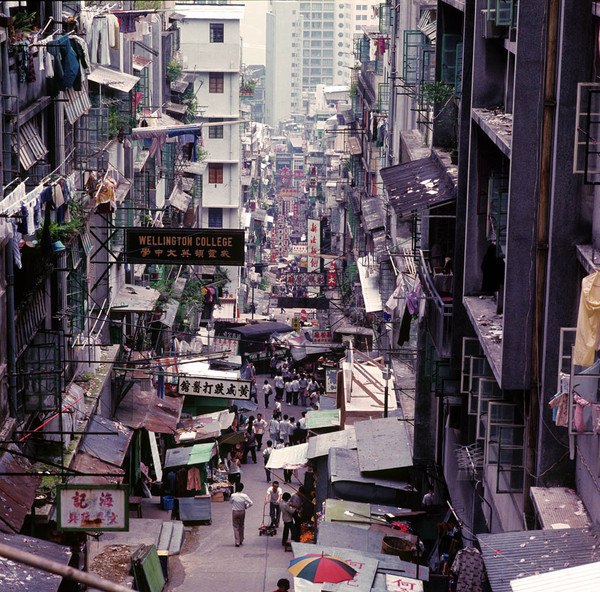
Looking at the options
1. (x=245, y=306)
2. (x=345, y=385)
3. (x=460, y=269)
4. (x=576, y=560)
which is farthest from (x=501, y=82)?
(x=245, y=306)

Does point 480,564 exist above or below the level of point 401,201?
below

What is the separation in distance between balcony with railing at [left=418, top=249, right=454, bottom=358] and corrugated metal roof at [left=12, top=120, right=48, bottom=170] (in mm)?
6994

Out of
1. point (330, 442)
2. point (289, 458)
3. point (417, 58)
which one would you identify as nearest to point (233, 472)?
point (289, 458)

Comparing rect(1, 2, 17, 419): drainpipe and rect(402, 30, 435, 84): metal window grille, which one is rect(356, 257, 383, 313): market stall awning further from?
rect(1, 2, 17, 419): drainpipe

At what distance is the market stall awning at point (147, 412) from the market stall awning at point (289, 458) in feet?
9.32

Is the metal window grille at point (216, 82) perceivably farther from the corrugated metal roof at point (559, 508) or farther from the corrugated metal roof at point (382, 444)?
the corrugated metal roof at point (559, 508)

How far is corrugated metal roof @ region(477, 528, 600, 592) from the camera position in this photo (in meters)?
10.9

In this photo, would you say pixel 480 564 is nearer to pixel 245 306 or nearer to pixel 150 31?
pixel 150 31

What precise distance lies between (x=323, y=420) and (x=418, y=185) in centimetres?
1094

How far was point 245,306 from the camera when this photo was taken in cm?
8262

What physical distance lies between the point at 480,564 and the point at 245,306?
67.1 metres

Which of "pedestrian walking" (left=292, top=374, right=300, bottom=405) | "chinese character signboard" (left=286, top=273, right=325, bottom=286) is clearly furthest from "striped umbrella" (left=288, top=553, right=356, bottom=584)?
"chinese character signboard" (left=286, top=273, right=325, bottom=286)

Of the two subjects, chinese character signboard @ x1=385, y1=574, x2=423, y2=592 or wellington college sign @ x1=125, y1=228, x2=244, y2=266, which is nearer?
chinese character signboard @ x1=385, y1=574, x2=423, y2=592

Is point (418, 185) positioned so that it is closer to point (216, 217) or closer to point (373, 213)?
point (373, 213)
